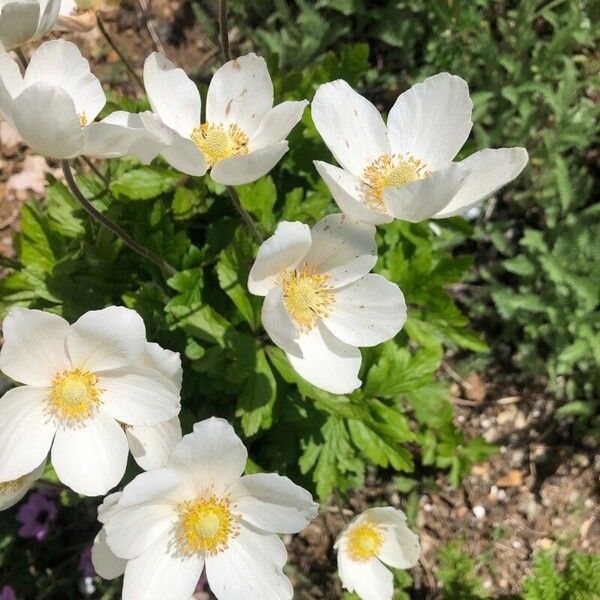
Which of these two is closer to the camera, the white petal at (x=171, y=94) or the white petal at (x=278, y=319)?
the white petal at (x=278, y=319)

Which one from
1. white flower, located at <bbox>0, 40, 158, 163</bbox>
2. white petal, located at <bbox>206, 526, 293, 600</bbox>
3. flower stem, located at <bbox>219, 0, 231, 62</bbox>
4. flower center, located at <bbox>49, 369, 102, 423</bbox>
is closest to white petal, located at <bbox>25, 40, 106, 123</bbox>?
white flower, located at <bbox>0, 40, 158, 163</bbox>

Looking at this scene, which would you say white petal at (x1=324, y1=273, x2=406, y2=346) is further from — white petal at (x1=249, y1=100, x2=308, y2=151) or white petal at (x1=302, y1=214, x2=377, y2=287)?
white petal at (x1=249, y1=100, x2=308, y2=151)

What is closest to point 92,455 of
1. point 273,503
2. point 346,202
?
point 273,503

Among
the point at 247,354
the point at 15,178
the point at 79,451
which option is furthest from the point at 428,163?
the point at 15,178

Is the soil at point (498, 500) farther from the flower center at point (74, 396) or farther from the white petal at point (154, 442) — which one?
the flower center at point (74, 396)

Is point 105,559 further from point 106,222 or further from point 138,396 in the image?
point 106,222

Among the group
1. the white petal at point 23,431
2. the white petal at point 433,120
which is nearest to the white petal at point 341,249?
the white petal at point 433,120

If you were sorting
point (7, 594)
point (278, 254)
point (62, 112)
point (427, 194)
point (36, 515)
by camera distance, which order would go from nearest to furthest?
point (62, 112) < point (427, 194) < point (278, 254) < point (7, 594) < point (36, 515)
